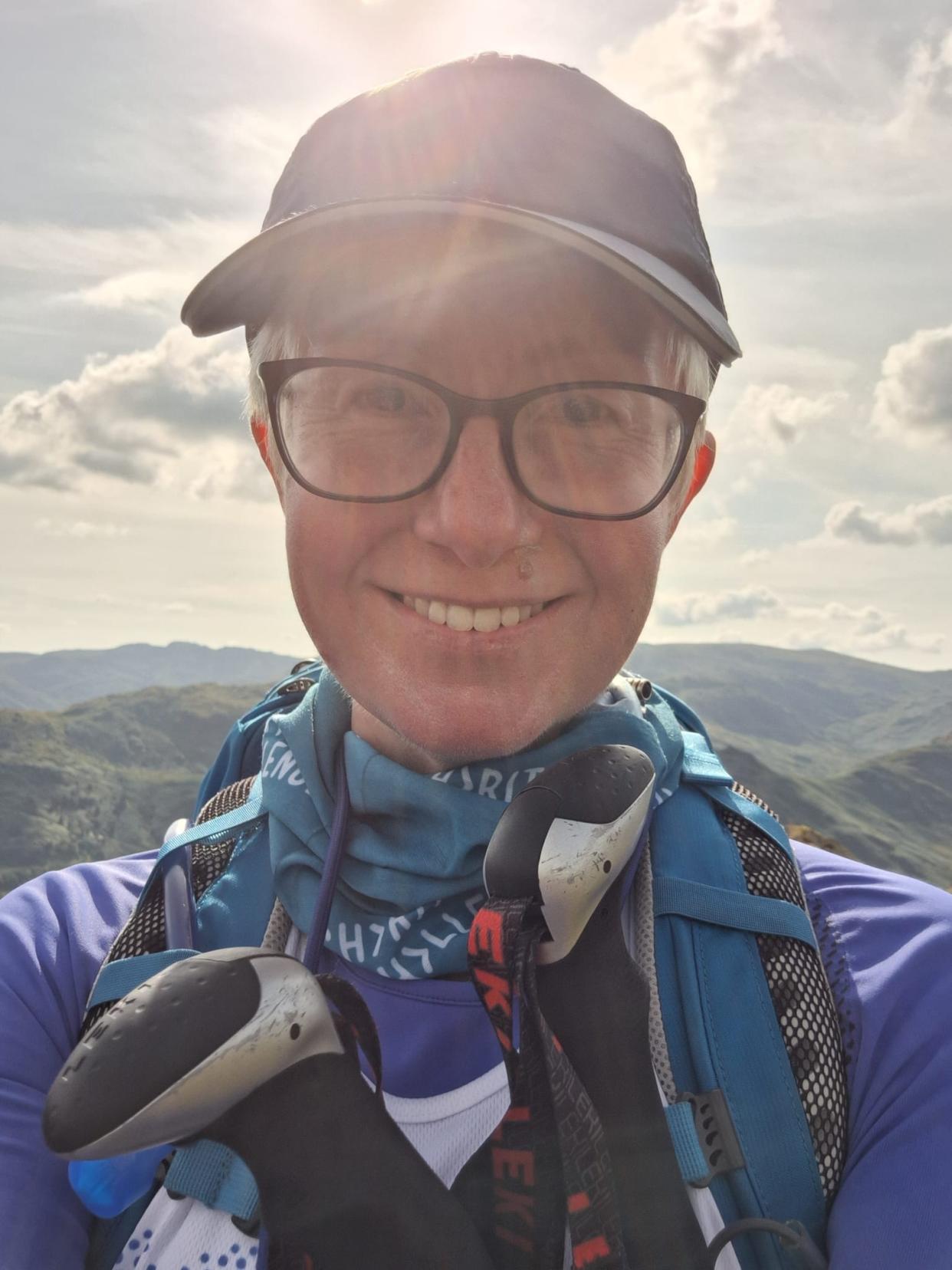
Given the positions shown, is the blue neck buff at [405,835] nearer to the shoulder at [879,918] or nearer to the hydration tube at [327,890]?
the hydration tube at [327,890]

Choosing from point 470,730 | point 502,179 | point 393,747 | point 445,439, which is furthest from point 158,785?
point 502,179

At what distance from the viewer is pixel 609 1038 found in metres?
1.68

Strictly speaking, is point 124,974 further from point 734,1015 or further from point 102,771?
point 102,771

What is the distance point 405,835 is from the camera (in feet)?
7.47

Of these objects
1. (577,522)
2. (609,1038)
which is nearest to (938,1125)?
(609,1038)

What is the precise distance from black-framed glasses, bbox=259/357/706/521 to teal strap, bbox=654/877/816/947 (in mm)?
963

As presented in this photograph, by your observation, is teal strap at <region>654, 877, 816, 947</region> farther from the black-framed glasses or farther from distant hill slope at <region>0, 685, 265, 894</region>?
distant hill slope at <region>0, 685, 265, 894</region>

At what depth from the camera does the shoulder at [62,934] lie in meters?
2.14

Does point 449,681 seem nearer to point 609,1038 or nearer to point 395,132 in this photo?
point 609,1038

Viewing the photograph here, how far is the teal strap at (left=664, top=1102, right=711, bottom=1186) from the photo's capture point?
178 centimetres

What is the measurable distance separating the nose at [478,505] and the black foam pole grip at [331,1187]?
1.15 meters

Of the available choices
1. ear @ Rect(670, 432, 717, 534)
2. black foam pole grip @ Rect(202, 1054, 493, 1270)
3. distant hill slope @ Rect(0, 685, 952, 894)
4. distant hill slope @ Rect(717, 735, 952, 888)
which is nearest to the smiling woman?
black foam pole grip @ Rect(202, 1054, 493, 1270)

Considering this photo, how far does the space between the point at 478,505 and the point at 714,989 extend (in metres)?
1.30

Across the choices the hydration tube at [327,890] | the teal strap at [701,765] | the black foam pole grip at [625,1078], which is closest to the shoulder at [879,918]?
the teal strap at [701,765]
